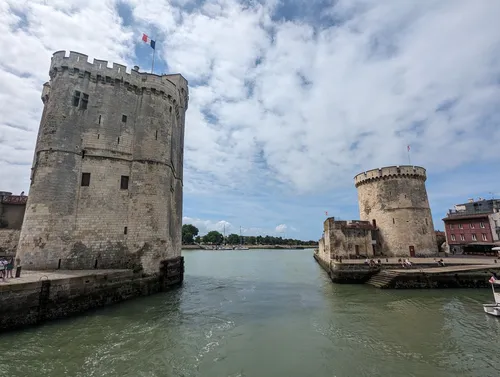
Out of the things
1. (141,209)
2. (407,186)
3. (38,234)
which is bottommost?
(38,234)

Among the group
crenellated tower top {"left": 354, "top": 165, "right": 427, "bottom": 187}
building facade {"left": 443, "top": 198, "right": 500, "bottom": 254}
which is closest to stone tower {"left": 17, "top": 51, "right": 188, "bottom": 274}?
crenellated tower top {"left": 354, "top": 165, "right": 427, "bottom": 187}

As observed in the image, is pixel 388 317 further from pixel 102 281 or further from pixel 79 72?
pixel 79 72

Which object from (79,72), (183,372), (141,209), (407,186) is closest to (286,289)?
(141,209)

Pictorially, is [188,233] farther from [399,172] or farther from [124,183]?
[124,183]

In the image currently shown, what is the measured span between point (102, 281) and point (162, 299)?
4.04 metres

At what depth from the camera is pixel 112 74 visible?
20531mm

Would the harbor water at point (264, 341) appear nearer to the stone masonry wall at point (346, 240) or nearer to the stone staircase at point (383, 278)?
the stone staircase at point (383, 278)

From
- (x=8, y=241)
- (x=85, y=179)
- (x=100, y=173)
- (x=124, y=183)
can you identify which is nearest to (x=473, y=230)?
(x=124, y=183)

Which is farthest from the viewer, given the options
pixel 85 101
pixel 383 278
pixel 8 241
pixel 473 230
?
pixel 473 230

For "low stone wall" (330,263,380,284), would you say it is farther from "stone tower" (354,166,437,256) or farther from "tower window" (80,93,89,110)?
"tower window" (80,93,89,110)

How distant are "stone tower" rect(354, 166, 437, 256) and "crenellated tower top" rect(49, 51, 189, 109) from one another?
86.3 feet

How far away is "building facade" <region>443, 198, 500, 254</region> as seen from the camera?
40688 mm

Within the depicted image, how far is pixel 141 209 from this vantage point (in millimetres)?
19391

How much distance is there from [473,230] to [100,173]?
56.8m
